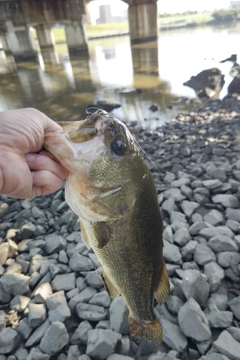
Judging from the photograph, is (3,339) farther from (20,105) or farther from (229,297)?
(20,105)

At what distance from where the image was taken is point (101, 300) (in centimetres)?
273

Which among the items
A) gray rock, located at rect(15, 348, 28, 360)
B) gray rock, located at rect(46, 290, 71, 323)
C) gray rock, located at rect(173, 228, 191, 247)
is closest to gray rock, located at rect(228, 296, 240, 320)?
gray rock, located at rect(173, 228, 191, 247)

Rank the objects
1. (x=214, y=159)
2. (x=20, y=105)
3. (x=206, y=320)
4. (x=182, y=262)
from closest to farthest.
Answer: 1. (x=206, y=320)
2. (x=182, y=262)
3. (x=214, y=159)
4. (x=20, y=105)

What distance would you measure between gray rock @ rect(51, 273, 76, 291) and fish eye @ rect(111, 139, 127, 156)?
80.1 inches

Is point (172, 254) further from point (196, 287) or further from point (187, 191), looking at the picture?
point (187, 191)

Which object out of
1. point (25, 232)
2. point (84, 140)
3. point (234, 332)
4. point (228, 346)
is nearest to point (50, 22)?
point (25, 232)

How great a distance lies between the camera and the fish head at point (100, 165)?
1.44 meters

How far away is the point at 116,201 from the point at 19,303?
76.3 inches

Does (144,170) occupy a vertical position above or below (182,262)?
above

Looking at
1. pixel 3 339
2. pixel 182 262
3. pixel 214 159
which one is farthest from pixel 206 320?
pixel 214 159

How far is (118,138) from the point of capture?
1.48 meters

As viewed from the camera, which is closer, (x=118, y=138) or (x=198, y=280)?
(x=118, y=138)

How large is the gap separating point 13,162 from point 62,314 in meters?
1.75

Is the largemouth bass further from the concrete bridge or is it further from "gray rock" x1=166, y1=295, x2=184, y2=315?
the concrete bridge
